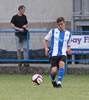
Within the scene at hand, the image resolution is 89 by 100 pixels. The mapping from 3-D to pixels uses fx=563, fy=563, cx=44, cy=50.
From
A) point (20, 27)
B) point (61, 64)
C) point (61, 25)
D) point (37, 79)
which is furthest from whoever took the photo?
point (20, 27)

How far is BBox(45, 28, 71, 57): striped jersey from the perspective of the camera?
1294cm

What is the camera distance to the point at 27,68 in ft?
59.9

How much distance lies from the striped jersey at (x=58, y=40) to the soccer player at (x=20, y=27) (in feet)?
16.1

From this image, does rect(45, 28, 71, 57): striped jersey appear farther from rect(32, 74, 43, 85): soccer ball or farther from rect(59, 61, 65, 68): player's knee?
rect(32, 74, 43, 85): soccer ball

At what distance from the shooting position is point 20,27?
707 inches

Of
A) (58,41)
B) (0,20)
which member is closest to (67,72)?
(0,20)

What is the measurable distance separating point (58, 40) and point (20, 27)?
5.13m

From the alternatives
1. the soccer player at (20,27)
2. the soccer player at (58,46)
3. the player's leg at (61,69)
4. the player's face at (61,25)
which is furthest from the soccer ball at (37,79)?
the soccer player at (20,27)

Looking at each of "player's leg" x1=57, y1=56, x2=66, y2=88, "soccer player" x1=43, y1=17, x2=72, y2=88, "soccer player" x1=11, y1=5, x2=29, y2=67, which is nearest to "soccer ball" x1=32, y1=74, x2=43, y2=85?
"soccer player" x1=43, y1=17, x2=72, y2=88

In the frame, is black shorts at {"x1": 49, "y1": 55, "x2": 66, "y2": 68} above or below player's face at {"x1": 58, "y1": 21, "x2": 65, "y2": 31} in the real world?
below

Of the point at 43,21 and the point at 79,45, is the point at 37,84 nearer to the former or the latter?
the point at 79,45

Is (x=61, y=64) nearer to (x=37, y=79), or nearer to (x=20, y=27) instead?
(x=37, y=79)

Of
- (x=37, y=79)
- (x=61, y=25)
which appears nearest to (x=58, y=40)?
(x=61, y=25)

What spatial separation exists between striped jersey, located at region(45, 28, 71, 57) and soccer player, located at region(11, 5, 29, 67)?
16.1ft
